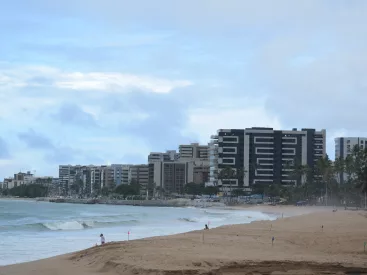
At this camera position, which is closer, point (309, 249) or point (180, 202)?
point (309, 249)

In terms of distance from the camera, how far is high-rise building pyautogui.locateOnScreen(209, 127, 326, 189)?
16612 centimetres

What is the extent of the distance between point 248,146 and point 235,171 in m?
10.5

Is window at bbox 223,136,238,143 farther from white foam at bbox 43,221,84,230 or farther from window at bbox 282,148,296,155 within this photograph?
white foam at bbox 43,221,84,230

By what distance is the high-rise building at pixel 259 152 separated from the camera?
545ft

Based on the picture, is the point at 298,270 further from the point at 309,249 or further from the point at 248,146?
the point at 248,146

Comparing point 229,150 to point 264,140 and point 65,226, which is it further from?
point 65,226

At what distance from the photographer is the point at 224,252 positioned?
2097 cm

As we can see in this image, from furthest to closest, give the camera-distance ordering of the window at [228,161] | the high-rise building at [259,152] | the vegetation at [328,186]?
the window at [228,161] → the high-rise building at [259,152] → the vegetation at [328,186]

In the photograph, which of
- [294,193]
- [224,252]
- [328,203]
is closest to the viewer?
[224,252]

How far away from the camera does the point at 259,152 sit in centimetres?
16700

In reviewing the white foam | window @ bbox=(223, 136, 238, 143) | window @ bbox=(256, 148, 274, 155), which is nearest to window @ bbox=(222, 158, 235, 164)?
window @ bbox=(223, 136, 238, 143)

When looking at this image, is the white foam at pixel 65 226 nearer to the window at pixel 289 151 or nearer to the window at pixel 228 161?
the window at pixel 228 161

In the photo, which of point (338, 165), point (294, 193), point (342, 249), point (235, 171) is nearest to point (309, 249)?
point (342, 249)

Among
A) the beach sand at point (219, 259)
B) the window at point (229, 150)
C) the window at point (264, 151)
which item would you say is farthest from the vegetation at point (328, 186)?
the beach sand at point (219, 259)
